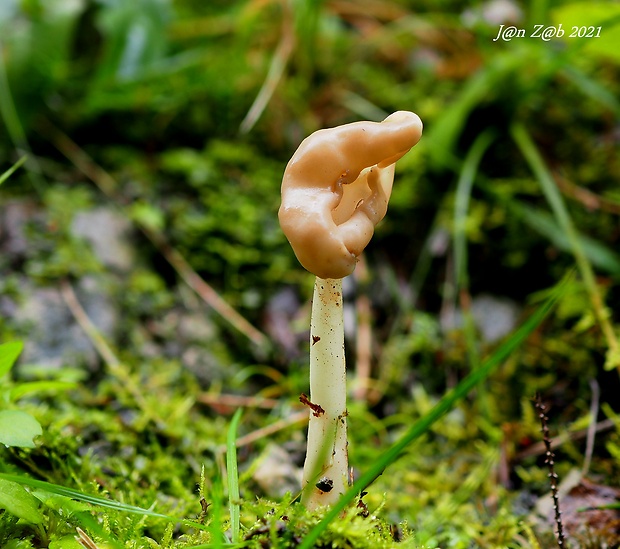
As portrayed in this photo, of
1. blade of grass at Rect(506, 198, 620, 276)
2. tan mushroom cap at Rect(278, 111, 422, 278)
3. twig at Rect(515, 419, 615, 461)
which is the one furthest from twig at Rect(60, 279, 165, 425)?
blade of grass at Rect(506, 198, 620, 276)

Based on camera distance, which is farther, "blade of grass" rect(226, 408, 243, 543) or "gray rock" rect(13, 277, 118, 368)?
"gray rock" rect(13, 277, 118, 368)

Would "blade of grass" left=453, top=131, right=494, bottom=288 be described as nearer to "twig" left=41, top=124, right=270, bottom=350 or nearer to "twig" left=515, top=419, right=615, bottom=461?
"twig" left=515, top=419, right=615, bottom=461

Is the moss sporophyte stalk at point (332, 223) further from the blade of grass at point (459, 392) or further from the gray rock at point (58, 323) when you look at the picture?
the gray rock at point (58, 323)

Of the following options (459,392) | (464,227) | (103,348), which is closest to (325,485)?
(459,392)

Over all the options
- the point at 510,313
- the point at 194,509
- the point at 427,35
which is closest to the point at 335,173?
the point at 194,509

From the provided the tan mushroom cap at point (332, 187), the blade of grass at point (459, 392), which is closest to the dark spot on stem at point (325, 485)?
the blade of grass at point (459, 392)

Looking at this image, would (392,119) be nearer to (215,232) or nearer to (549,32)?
(215,232)
